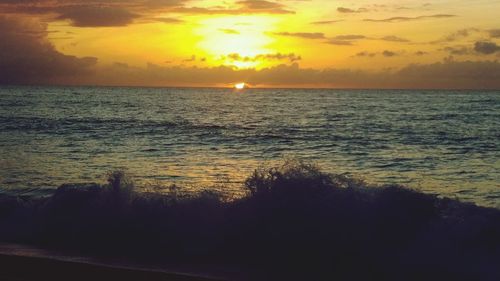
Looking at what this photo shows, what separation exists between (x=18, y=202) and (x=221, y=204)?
202 inches

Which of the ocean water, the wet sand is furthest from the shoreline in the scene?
the ocean water

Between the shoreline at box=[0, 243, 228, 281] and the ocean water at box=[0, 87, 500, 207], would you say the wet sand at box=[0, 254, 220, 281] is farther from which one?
the ocean water at box=[0, 87, 500, 207]

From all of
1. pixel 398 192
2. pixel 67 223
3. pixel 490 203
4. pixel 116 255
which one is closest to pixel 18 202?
pixel 67 223

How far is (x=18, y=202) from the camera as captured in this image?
504 inches

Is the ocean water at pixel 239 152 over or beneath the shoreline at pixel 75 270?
over

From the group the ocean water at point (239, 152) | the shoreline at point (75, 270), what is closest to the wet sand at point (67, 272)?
the shoreline at point (75, 270)

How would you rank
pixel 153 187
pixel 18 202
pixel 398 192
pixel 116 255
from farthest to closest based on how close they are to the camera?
pixel 153 187, pixel 18 202, pixel 398 192, pixel 116 255

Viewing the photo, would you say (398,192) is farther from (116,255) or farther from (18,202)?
(18,202)

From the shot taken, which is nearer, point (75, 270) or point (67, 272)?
point (67, 272)

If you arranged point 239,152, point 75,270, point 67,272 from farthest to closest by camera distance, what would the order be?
point 239,152 → point 75,270 → point 67,272

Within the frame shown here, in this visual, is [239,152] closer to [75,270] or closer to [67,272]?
[75,270]

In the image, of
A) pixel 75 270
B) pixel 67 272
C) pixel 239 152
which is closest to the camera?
pixel 67 272

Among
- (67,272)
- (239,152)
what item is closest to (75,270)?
(67,272)

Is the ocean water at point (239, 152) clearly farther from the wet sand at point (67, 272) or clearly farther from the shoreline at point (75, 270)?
the wet sand at point (67, 272)
